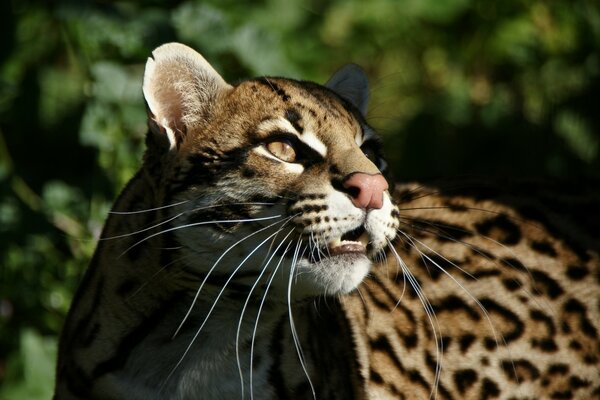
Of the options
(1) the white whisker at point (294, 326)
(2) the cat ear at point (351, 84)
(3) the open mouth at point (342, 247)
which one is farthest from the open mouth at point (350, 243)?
Answer: (2) the cat ear at point (351, 84)

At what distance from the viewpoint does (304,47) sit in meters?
7.71

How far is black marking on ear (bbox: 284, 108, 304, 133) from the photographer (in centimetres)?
375

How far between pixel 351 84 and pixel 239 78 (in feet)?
4.51

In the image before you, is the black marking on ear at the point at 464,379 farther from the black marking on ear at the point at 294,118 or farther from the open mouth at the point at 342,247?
the black marking on ear at the point at 294,118

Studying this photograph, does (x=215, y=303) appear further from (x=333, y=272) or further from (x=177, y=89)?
(x=177, y=89)

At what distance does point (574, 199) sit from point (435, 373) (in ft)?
3.78

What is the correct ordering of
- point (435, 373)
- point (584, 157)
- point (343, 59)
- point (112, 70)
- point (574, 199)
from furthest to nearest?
point (343, 59) < point (584, 157) < point (112, 70) < point (574, 199) < point (435, 373)

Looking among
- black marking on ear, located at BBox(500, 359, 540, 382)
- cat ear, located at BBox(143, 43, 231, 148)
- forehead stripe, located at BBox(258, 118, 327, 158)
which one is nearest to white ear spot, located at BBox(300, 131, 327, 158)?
forehead stripe, located at BBox(258, 118, 327, 158)

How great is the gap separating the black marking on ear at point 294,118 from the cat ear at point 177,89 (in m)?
0.32

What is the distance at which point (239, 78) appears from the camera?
579 centimetres

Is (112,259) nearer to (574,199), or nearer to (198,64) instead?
(198,64)

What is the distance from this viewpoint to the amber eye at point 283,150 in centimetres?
369

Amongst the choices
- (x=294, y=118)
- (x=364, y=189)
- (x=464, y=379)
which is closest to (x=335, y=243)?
(x=364, y=189)

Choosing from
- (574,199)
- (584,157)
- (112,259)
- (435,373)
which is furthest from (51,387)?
(584,157)
